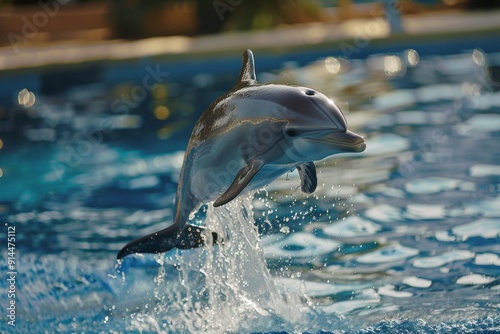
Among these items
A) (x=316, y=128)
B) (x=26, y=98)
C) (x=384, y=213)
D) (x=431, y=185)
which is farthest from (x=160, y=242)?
(x=26, y=98)

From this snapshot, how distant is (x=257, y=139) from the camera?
317 cm

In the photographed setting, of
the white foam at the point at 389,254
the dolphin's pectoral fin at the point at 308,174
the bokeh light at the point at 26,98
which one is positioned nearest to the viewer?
the dolphin's pectoral fin at the point at 308,174

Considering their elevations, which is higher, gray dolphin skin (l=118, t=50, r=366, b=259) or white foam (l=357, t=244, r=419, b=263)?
gray dolphin skin (l=118, t=50, r=366, b=259)

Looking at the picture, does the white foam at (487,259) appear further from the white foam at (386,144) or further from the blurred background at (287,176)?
the white foam at (386,144)

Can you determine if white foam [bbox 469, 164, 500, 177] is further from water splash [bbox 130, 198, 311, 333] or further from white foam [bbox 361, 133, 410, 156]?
water splash [bbox 130, 198, 311, 333]

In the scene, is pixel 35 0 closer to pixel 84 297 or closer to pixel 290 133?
pixel 84 297

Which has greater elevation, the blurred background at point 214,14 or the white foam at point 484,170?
the blurred background at point 214,14

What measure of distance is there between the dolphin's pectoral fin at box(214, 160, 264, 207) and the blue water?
98 centimetres

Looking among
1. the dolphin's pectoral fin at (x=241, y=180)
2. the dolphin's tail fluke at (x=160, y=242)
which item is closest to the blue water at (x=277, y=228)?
the dolphin's tail fluke at (x=160, y=242)

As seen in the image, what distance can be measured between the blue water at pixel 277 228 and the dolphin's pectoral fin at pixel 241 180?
984mm

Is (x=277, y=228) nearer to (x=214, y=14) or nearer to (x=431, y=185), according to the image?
(x=431, y=185)

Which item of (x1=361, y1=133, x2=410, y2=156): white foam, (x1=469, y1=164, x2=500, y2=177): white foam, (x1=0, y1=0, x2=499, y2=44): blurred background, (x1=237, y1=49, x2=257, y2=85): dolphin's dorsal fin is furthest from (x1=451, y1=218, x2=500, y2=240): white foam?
(x1=0, y1=0, x2=499, y2=44): blurred background

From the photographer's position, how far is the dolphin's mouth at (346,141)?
9.67 feet

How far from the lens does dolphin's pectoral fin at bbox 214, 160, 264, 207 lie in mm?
3074
